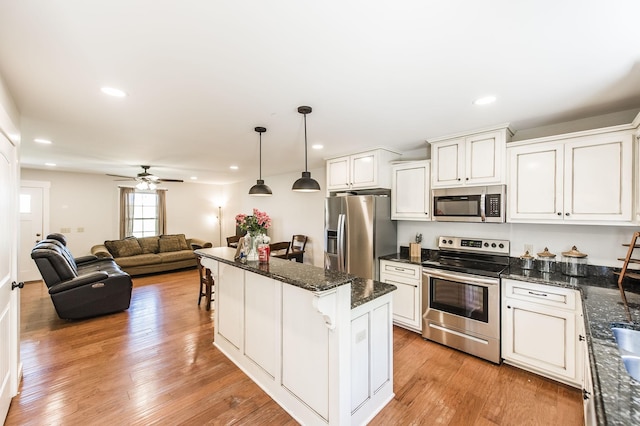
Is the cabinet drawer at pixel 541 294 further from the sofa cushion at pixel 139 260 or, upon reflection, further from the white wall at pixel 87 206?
the white wall at pixel 87 206

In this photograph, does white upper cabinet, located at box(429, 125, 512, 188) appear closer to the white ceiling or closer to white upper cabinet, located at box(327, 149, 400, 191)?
the white ceiling

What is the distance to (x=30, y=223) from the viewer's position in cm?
580

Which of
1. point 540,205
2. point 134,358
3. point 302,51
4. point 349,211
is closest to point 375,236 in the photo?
point 349,211

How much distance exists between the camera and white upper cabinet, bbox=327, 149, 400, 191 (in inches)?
148

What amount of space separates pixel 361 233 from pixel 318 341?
1993 millimetres

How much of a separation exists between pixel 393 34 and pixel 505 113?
5.62 feet

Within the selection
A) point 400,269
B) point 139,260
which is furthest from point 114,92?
point 139,260

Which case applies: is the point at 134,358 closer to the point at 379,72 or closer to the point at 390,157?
the point at 379,72

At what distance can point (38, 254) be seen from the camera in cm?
363

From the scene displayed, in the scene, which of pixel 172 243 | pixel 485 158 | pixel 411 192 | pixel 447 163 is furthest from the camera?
pixel 172 243

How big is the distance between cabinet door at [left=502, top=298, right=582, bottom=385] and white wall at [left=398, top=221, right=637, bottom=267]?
75cm

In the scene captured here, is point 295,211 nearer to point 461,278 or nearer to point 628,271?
point 461,278

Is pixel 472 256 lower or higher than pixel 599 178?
lower

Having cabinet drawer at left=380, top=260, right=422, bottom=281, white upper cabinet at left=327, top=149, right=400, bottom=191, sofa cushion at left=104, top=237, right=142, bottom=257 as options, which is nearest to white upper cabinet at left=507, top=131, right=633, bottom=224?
cabinet drawer at left=380, top=260, right=422, bottom=281
